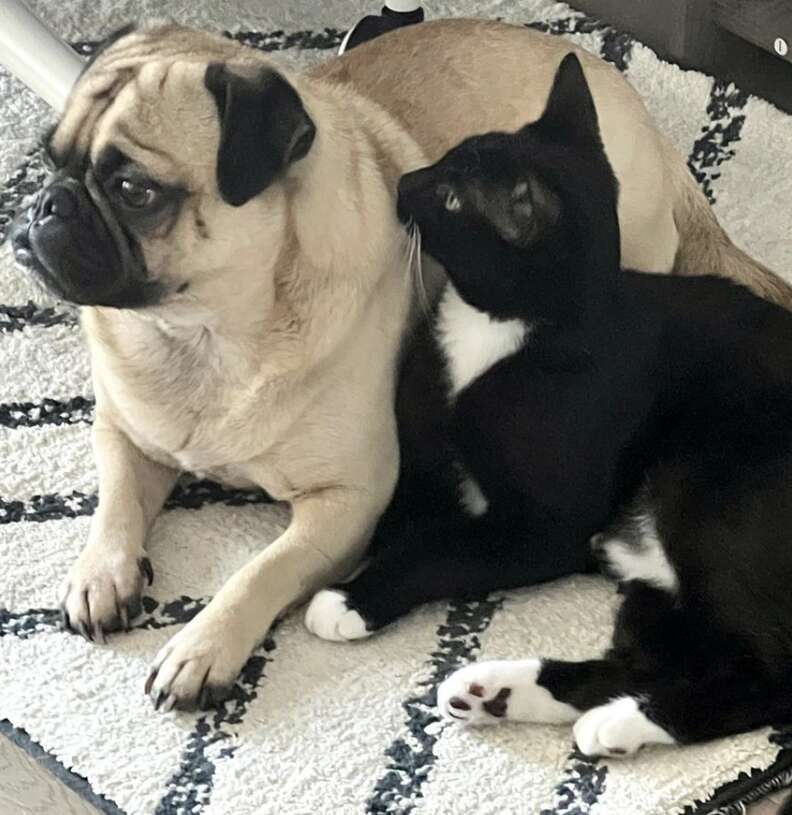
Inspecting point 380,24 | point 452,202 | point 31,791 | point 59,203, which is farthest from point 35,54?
point 31,791

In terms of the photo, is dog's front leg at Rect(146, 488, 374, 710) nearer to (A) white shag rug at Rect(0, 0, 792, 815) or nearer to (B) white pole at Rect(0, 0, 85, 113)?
(A) white shag rug at Rect(0, 0, 792, 815)

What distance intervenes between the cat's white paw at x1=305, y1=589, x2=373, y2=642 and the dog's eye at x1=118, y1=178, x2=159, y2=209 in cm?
44

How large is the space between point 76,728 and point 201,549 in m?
0.29

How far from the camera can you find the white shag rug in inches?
55.7

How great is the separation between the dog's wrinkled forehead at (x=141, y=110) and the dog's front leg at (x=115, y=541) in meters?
0.37

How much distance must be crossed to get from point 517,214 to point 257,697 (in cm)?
55

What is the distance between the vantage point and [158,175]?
146cm

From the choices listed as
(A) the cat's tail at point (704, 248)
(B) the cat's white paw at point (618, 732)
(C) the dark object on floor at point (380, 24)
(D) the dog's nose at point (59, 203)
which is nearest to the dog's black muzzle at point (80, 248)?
(D) the dog's nose at point (59, 203)

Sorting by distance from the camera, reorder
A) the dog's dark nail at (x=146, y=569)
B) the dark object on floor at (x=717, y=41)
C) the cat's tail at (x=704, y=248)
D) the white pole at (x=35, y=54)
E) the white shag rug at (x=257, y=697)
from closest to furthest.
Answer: the white shag rug at (x=257, y=697)
the dog's dark nail at (x=146, y=569)
the cat's tail at (x=704, y=248)
the white pole at (x=35, y=54)
the dark object on floor at (x=717, y=41)

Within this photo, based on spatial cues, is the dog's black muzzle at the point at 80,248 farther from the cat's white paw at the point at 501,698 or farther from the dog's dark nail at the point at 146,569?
the cat's white paw at the point at 501,698

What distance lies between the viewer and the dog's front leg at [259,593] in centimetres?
149

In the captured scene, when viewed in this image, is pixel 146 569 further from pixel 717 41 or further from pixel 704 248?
pixel 717 41

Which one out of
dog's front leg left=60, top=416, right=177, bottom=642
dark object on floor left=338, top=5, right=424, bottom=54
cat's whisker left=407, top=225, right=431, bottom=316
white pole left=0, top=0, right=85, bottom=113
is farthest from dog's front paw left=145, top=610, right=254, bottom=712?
dark object on floor left=338, top=5, right=424, bottom=54

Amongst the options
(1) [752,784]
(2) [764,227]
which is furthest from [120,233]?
(2) [764,227]
